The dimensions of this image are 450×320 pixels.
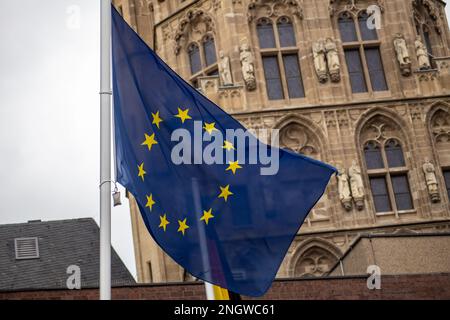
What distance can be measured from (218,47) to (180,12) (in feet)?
7.75

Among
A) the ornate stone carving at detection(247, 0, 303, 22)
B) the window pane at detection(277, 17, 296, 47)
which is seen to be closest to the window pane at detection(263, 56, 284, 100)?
the window pane at detection(277, 17, 296, 47)

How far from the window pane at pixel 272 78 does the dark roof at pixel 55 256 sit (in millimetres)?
7550

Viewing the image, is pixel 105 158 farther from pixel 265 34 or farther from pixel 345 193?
pixel 265 34

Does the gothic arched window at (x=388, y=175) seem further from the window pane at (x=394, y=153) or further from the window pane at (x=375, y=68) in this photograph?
the window pane at (x=375, y=68)

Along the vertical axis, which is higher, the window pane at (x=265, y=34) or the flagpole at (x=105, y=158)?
the window pane at (x=265, y=34)

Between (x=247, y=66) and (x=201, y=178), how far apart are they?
21429 mm

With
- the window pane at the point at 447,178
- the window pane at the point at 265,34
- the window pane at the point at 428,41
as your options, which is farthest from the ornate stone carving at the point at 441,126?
the window pane at the point at 265,34

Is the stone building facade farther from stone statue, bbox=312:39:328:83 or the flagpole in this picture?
the flagpole

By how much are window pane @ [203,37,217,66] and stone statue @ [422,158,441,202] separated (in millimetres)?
8044

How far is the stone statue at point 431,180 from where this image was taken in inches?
1478

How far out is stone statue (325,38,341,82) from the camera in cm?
3912

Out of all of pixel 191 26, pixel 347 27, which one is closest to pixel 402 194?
pixel 347 27
